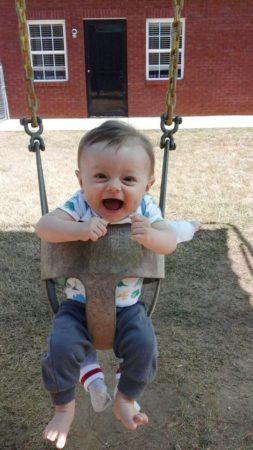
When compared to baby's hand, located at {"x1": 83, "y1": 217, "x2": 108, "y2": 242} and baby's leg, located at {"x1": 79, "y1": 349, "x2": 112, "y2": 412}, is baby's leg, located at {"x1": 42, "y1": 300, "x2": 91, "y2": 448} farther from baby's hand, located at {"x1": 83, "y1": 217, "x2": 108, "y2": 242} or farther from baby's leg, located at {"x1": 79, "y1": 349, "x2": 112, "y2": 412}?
baby's hand, located at {"x1": 83, "y1": 217, "x2": 108, "y2": 242}

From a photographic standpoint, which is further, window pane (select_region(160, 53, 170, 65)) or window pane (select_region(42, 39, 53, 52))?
window pane (select_region(160, 53, 170, 65))

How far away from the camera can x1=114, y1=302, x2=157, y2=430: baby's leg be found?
5.66ft

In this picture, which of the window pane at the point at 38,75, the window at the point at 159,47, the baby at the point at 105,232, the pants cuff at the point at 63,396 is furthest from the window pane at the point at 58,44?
the pants cuff at the point at 63,396

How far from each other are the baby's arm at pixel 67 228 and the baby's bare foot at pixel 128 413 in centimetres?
59

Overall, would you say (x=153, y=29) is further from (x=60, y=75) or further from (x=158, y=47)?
Answer: (x=60, y=75)

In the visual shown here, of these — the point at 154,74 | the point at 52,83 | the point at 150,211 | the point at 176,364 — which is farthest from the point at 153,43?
the point at 150,211

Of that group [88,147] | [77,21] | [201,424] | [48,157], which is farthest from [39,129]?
[77,21]

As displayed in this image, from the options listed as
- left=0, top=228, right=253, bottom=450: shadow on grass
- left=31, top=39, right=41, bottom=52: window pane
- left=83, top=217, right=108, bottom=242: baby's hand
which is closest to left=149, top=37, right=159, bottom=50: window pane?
left=31, top=39, right=41, bottom=52: window pane

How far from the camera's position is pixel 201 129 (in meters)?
10.0

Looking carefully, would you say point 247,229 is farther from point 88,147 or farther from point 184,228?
point 88,147

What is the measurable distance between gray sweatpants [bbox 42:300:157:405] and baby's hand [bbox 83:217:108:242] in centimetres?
36

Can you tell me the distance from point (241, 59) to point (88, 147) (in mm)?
10905

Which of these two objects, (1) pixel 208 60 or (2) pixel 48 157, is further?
(1) pixel 208 60

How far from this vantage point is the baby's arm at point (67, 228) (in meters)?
1.58
